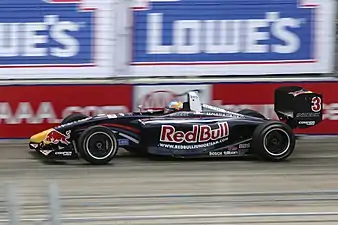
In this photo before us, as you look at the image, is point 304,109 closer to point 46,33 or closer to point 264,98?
point 264,98

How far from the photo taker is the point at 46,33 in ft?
40.5

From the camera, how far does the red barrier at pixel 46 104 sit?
1157 centimetres

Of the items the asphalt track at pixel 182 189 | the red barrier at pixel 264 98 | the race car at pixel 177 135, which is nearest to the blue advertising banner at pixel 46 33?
the asphalt track at pixel 182 189

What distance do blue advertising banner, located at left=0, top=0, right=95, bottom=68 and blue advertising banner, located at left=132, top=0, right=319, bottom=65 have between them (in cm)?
89

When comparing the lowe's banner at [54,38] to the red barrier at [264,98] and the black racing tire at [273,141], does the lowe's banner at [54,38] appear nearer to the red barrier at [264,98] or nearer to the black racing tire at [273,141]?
the red barrier at [264,98]

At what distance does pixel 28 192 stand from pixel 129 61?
525 centimetres

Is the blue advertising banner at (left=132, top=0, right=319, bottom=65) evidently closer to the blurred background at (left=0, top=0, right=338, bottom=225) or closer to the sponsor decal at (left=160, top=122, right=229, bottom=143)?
the blurred background at (left=0, top=0, right=338, bottom=225)

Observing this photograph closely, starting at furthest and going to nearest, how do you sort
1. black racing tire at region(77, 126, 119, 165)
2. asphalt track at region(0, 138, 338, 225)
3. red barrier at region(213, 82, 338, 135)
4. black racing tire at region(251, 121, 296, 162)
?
red barrier at region(213, 82, 338, 135) < black racing tire at region(251, 121, 296, 162) < black racing tire at region(77, 126, 119, 165) < asphalt track at region(0, 138, 338, 225)

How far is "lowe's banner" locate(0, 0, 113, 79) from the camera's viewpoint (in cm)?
1224

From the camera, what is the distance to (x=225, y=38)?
12688 millimetres

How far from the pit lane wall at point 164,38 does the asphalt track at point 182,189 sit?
5.79ft

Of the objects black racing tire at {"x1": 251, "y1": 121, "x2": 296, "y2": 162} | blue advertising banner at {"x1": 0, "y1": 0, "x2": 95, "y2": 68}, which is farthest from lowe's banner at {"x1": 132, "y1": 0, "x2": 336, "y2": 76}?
black racing tire at {"x1": 251, "y1": 121, "x2": 296, "y2": 162}

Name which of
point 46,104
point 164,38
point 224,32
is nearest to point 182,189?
point 46,104

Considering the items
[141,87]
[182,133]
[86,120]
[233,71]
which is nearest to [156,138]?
[182,133]
